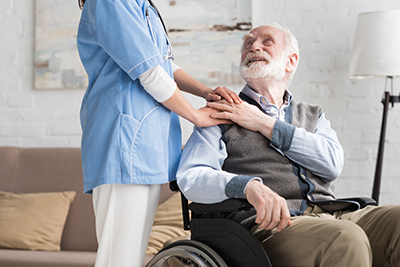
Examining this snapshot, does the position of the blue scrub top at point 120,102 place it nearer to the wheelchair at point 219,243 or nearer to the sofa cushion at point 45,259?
the wheelchair at point 219,243

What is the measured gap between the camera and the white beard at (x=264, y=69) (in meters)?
1.52

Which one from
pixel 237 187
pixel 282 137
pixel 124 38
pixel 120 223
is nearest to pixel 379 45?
pixel 282 137

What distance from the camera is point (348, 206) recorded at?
4.35ft

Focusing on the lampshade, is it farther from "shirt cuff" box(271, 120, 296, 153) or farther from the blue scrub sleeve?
the blue scrub sleeve

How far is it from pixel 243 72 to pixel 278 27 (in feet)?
0.89

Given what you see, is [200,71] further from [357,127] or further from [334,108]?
[357,127]

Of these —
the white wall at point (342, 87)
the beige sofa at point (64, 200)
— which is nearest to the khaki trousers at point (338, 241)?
the beige sofa at point (64, 200)

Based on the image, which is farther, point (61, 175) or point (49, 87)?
point (49, 87)

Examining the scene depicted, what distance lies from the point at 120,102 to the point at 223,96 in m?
0.45

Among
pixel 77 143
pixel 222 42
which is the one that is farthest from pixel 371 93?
pixel 77 143

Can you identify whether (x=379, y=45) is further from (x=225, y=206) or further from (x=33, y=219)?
(x=33, y=219)

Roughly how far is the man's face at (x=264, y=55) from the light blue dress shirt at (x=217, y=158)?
278 mm

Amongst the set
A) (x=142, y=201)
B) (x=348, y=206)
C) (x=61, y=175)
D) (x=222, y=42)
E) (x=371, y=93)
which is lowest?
(x=61, y=175)

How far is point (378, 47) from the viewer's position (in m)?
2.13
